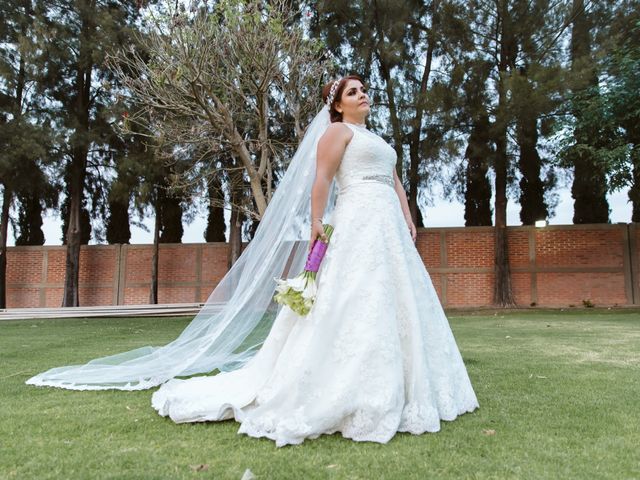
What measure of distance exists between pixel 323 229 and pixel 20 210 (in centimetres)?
1853

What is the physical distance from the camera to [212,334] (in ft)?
9.94

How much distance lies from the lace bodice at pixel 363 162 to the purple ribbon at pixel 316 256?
36cm

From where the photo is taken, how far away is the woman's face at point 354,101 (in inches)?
108

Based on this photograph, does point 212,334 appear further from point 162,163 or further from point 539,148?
point 539,148

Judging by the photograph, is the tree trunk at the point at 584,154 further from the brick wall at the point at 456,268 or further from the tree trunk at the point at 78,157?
the tree trunk at the point at 78,157

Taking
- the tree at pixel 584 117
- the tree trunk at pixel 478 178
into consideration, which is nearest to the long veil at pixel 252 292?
the tree at pixel 584 117

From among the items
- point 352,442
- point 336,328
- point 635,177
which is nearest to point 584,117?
point 635,177

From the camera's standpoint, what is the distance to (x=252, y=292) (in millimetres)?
2939

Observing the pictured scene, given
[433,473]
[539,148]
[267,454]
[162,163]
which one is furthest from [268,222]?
[539,148]

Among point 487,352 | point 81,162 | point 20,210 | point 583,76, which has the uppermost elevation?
point 583,76

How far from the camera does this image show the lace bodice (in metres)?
2.60

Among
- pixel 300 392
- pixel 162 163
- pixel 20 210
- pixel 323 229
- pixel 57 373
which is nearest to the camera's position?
pixel 300 392

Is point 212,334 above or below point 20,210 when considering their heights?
below

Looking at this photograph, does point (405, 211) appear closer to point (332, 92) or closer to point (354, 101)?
point (354, 101)
